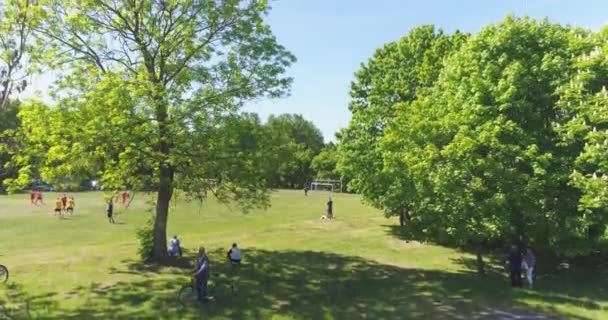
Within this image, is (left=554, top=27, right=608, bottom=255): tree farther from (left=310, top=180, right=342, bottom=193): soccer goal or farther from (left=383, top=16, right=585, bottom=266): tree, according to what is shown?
(left=310, top=180, right=342, bottom=193): soccer goal

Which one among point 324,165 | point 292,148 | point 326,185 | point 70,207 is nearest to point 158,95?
point 292,148

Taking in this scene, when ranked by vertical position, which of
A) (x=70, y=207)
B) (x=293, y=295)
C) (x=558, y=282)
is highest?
(x=70, y=207)

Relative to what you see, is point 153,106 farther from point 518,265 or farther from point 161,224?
point 518,265

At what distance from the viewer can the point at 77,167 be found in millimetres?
22156

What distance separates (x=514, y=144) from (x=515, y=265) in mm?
5071

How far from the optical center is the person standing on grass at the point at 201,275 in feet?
58.6

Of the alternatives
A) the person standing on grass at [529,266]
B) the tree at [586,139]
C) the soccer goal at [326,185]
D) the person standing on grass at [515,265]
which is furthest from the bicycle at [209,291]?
the soccer goal at [326,185]

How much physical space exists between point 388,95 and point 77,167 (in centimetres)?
2235

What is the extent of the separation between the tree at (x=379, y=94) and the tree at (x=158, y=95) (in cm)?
1257

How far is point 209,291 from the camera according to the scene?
19266mm

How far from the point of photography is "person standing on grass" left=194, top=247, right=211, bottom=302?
58.6 feet

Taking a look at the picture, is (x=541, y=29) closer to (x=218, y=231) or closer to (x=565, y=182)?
(x=565, y=182)

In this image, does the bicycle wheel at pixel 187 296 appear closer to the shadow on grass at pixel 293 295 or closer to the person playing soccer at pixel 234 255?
the shadow on grass at pixel 293 295

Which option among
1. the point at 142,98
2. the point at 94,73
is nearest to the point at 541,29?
the point at 142,98
